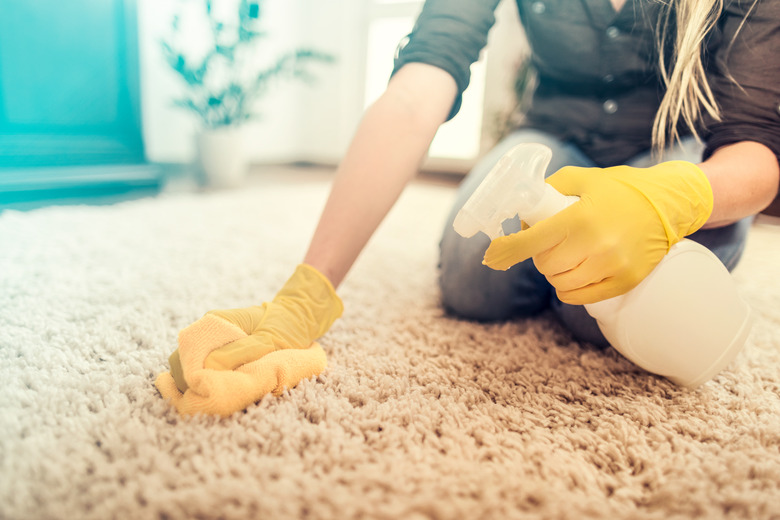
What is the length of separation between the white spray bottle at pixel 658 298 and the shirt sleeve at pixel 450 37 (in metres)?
0.26

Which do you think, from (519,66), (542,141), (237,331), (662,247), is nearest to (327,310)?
(237,331)

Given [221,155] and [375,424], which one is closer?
[375,424]

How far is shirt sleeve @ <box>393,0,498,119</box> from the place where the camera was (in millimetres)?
597

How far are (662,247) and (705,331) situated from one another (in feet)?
0.37

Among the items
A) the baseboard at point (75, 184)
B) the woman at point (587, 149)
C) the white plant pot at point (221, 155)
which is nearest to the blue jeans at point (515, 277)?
the woman at point (587, 149)

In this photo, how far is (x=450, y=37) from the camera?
601 millimetres

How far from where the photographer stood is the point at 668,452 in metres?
0.40

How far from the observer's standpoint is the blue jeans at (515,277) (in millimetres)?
620

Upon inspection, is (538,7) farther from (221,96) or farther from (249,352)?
(221,96)

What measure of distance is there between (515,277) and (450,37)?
34 cm

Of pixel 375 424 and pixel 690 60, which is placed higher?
pixel 690 60

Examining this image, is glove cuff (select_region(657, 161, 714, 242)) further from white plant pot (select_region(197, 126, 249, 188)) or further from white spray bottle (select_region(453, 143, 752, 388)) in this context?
white plant pot (select_region(197, 126, 249, 188))

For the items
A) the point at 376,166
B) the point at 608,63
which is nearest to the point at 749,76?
the point at 608,63

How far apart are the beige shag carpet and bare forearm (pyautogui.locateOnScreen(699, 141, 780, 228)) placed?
0.20 meters
